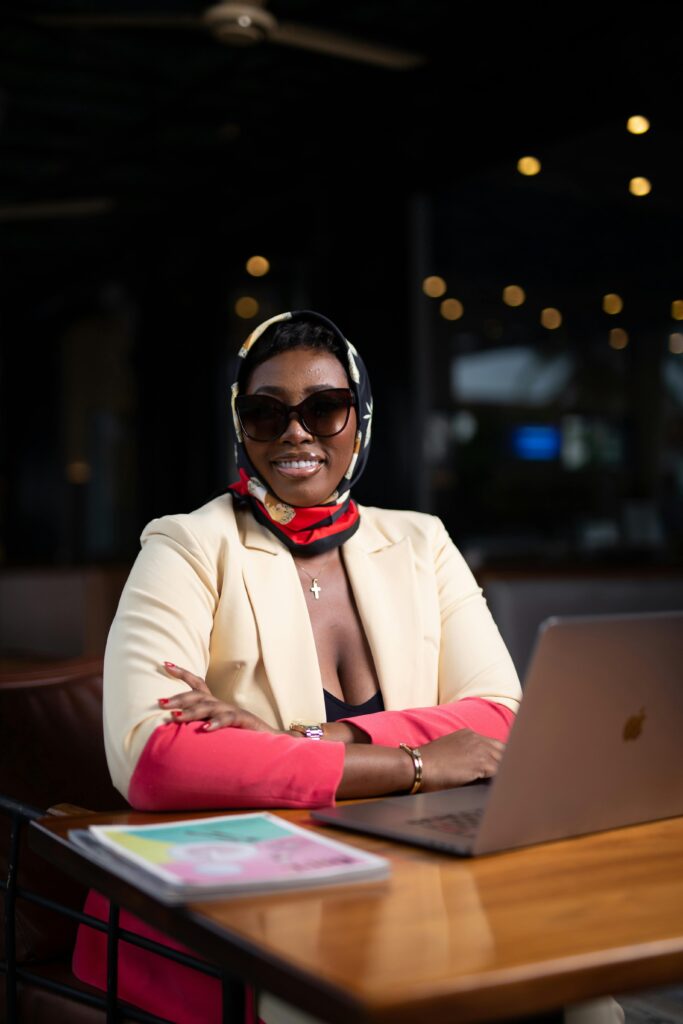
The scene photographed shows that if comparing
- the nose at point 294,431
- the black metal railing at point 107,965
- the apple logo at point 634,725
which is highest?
the nose at point 294,431

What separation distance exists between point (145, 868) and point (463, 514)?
6.41 meters

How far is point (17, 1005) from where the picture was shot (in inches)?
67.9

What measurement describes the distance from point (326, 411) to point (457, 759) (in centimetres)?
65

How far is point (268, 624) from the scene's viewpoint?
5.80 ft

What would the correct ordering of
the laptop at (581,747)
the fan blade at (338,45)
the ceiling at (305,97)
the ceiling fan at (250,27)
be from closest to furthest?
the laptop at (581,747)
the ceiling fan at (250,27)
the fan blade at (338,45)
the ceiling at (305,97)

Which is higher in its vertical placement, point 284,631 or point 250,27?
point 250,27

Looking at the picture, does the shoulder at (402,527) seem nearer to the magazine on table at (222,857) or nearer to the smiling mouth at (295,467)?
the smiling mouth at (295,467)

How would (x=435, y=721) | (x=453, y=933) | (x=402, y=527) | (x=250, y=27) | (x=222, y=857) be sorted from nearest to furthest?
(x=453, y=933) < (x=222, y=857) < (x=435, y=721) < (x=402, y=527) < (x=250, y=27)

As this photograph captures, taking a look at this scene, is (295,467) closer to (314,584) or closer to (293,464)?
(293,464)

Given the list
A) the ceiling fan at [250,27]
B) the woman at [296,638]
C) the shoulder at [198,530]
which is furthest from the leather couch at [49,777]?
the ceiling fan at [250,27]

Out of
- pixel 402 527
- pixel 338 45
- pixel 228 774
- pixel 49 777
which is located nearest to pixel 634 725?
pixel 228 774

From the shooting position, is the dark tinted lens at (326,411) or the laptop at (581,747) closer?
the laptop at (581,747)

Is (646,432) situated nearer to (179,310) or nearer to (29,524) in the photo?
(179,310)

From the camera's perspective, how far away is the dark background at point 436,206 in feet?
19.6
